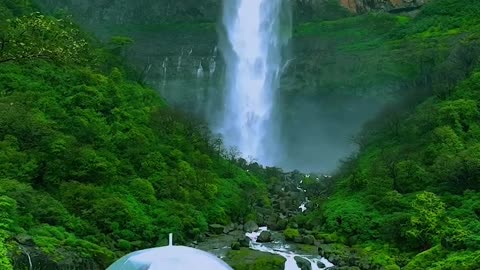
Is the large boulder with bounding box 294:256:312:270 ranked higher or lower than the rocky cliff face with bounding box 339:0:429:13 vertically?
lower

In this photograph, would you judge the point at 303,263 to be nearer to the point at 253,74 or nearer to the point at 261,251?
the point at 261,251

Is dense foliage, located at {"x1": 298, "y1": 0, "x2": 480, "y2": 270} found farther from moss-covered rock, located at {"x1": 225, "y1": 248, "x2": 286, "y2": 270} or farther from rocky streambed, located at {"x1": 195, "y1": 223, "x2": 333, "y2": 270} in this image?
moss-covered rock, located at {"x1": 225, "y1": 248, "x2": 286, "y2": 270}

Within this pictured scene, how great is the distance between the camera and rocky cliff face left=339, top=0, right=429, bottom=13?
77.1m

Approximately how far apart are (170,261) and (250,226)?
81.9 ft

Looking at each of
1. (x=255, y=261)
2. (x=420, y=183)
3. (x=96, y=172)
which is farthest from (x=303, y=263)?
(x=96, y=172)

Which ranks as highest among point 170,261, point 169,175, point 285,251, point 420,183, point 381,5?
point 381,5

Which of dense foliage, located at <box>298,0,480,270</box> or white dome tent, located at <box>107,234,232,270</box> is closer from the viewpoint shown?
white dome tent, located at <box>107,234,232,270</box>

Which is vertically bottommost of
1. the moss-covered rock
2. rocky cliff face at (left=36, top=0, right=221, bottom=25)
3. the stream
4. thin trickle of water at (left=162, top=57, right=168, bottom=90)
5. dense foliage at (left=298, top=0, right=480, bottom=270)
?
the stream

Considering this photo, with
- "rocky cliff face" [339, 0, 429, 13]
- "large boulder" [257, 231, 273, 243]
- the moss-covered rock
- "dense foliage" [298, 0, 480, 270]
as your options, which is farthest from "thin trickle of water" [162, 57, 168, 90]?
the moss-covered rock

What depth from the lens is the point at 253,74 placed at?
208 feet

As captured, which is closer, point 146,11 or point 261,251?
point 261,251

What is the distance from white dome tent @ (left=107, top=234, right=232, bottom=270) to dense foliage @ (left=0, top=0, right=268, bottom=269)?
23.6 ft

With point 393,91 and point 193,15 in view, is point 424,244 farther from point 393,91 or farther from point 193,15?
point 193,15

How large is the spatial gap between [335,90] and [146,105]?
26.5 m
